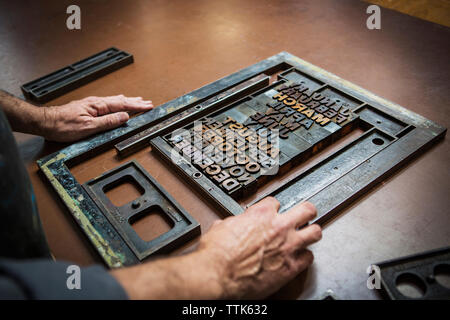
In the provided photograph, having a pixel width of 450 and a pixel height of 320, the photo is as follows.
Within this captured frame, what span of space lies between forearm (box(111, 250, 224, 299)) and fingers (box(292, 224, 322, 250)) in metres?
0.25

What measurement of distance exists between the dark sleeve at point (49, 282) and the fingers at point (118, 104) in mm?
1007

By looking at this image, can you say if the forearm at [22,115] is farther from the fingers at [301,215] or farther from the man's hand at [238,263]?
the fingers at [301,215]

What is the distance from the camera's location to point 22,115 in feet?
4.69

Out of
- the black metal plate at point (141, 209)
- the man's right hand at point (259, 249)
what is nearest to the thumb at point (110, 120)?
the black metal plate at point (141, 209)

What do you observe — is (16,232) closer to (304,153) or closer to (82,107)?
(82,107)

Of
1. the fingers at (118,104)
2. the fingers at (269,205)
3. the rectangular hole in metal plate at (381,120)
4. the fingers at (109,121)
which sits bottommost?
the fingers at (269,205)

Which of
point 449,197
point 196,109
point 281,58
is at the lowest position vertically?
point 449,197

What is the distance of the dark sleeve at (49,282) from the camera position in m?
0.60

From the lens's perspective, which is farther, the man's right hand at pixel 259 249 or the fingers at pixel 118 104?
the fingers at pixel 118 104

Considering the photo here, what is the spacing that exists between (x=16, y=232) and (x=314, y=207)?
31.2 inches

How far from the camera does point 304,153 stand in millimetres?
1336

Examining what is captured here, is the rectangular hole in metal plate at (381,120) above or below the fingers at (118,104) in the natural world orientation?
above

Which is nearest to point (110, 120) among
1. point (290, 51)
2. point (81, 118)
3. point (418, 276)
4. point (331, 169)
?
point (81, 118)
